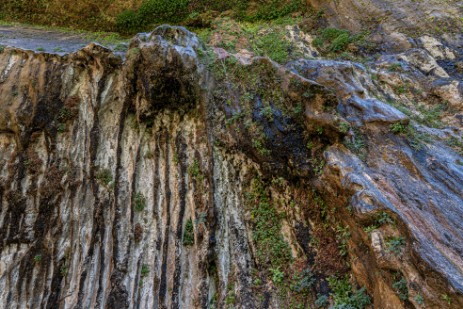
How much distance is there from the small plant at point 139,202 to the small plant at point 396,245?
5.70 m

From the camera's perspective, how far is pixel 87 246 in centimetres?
751

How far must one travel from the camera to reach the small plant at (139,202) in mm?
7918

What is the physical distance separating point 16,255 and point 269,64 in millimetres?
8084

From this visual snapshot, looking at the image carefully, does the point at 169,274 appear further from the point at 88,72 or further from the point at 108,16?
the point at 108,16

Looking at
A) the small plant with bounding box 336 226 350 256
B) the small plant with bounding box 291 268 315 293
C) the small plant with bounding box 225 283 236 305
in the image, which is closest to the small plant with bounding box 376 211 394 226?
the small plant with bounding box 336 226 350 256

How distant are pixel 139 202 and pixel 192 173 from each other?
1.56 m

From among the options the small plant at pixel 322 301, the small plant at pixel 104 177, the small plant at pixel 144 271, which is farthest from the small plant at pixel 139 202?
the small plant at pixel 322 301

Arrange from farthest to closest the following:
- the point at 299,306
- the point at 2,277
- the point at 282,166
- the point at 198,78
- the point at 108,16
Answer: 1. the point at 108,16
2. the point at 198,78
3. the point at 282,166
4. the point at 2,277
5. the point at 299,306

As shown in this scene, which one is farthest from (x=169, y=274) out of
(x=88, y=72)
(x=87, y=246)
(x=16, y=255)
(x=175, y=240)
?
(x=88, y=72)

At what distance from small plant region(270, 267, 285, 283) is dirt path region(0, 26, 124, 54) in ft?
23.9

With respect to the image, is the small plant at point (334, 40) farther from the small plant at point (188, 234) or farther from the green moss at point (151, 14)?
the small plant at point (188, 234)

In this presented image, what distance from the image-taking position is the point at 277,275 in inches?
280

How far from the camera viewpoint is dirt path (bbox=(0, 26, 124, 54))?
30.4 ft

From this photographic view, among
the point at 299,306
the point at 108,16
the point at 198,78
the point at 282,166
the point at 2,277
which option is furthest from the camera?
the point at 108,16
